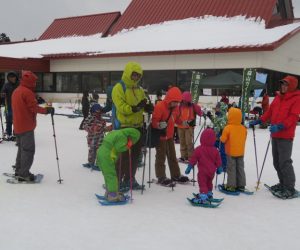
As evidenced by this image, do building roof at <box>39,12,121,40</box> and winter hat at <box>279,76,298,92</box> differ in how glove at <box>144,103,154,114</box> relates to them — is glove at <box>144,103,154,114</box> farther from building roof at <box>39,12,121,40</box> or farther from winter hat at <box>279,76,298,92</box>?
building roof at <box>39,12,121,40</box>

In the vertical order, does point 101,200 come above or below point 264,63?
below

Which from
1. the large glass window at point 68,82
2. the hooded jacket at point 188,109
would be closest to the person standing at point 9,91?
the hooded jacket at point 188,109

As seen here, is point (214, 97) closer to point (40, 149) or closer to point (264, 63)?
point (264, 63)

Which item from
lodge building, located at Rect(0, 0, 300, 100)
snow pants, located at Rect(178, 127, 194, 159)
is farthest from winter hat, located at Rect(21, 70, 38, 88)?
lodge building, located at Rect(0, 0, 300, 100)

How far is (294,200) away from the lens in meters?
5.63

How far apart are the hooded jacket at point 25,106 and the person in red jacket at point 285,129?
348 centimetres

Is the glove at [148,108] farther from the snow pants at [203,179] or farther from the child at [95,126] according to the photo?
the child at [95,126]

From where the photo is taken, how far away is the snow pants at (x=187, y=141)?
8219 mm

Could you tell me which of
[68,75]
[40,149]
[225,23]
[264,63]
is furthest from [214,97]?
[40,149]

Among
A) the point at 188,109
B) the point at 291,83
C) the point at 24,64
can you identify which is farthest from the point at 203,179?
the point at 24,64

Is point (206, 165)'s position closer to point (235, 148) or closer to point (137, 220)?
point (235, 148)

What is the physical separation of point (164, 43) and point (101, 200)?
59.4 feet

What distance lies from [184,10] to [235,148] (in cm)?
2082

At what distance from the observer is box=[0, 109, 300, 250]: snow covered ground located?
3.91 m
